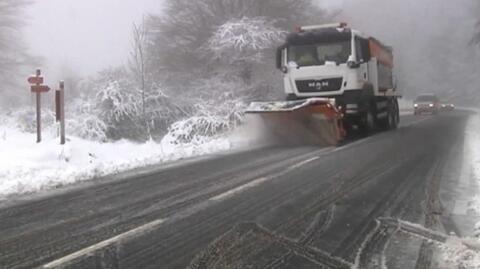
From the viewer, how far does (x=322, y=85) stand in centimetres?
1734

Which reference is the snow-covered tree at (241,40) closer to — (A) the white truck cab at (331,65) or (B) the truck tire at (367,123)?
(B) the truck tire at (367,123)

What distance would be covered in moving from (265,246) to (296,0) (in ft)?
90.4

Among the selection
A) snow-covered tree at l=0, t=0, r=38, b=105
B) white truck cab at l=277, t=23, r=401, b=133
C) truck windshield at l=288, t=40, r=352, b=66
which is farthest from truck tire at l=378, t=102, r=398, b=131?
snow-covered tree at l=0, t=0, r=38, b=105

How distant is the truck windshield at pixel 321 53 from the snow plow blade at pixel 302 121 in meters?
1.64

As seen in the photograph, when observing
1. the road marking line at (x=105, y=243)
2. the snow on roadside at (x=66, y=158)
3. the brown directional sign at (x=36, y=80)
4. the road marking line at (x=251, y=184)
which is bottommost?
the road marking line at (x=105, y=243)

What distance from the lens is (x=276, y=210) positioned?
7.41 metres

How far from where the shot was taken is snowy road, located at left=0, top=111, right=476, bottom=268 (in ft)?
18.0

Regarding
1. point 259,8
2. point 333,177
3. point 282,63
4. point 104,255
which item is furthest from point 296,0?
point 104,255

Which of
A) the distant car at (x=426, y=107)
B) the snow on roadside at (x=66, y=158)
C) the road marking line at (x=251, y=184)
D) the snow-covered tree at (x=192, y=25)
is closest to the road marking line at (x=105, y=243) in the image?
the road marking line at (x=251, y=184)

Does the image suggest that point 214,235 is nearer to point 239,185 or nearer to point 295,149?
point 239,185

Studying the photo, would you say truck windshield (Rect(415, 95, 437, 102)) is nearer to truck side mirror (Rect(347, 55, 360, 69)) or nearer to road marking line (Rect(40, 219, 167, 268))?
truck side mirror (Rect(347, 55, 360, 69))

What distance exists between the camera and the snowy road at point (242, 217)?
18.0ft

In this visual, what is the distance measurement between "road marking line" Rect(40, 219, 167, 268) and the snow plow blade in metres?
9.72

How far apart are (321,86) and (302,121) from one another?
4.45 ft
